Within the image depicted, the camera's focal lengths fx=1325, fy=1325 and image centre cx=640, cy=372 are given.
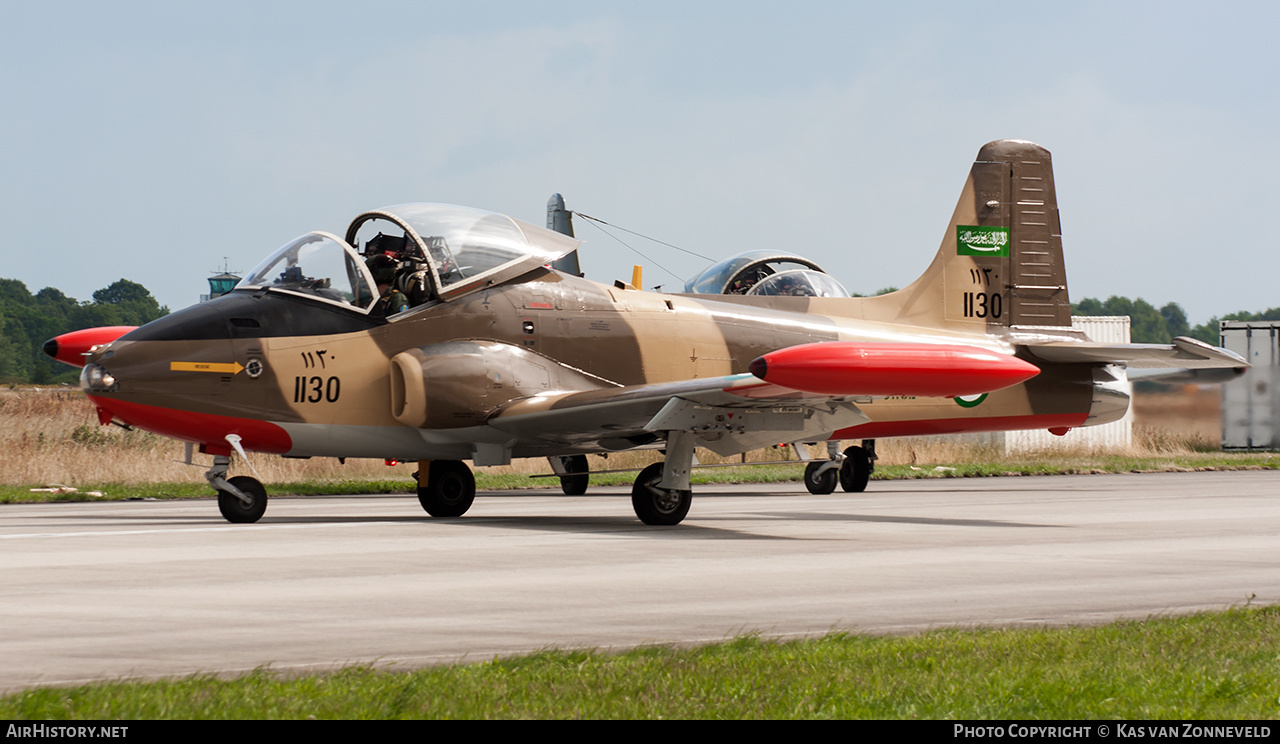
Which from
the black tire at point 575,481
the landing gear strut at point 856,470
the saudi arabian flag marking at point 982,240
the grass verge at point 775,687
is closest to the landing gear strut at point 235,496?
the black tire at point 575,481

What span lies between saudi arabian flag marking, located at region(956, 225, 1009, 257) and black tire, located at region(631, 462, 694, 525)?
28.3 feet

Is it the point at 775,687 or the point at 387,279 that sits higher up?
the point at 387,279

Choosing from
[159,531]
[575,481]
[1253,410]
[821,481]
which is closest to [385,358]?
[159,531]

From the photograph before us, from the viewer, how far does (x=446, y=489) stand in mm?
15625

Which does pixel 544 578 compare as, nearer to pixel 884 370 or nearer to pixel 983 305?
pixel 884 370

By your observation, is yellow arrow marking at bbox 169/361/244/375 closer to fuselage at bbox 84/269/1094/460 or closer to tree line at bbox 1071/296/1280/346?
fuselage at bbox 84/269/1094/460

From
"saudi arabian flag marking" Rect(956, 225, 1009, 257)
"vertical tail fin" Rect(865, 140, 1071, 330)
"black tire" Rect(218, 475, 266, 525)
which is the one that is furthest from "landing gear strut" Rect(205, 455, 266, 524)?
"saudi arabian flag marking" Rect(956, 225, 1009, 257)

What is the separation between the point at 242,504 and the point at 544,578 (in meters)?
5.74

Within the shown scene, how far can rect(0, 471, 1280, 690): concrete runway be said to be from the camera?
6.45m

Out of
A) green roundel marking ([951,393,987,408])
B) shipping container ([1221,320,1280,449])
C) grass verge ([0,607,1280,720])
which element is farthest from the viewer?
shipping container ([1221,320,1280,449])

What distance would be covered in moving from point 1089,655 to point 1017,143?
16.1 m

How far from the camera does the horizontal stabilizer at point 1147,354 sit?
16.5 meters
